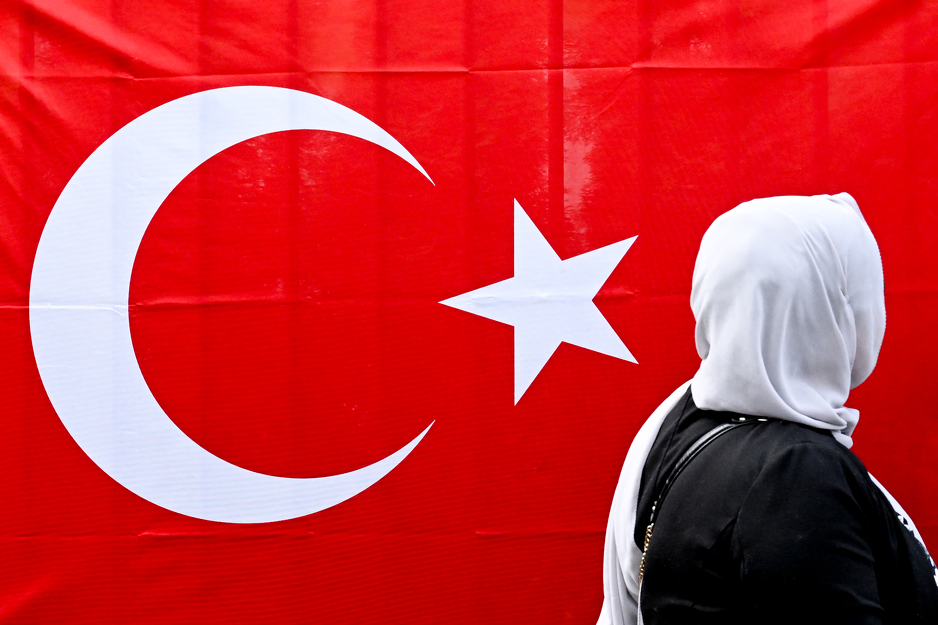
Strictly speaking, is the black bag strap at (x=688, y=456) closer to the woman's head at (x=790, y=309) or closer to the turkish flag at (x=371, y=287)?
the woman's head at (x=790, y=309)

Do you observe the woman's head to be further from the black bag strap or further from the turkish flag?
the turkish flag

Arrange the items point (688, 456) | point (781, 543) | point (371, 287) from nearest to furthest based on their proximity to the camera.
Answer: point (781, 543)
point (688, 456)
point (371, 287)

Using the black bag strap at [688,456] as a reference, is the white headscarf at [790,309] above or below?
above

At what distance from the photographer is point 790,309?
0.74 m

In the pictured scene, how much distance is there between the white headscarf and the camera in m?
0.74

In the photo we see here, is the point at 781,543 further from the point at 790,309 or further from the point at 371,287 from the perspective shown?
the point at 371,287

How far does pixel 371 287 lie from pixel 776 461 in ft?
3.40

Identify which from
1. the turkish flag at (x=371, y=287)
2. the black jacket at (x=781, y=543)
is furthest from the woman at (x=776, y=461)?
the turkish flag at (x=371, y=287)

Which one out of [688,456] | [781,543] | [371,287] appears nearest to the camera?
[781,543]

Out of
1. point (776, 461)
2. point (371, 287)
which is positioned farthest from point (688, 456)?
point (371, 287)

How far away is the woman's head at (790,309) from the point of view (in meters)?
0.74

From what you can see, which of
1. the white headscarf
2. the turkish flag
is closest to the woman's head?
the white headscarf

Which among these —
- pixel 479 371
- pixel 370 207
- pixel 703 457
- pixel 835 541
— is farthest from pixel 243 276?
pixel 835 541

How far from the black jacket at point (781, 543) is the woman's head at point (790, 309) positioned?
0.04 metres
